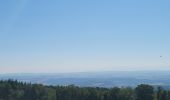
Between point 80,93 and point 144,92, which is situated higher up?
point 144,92

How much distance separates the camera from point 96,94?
66938 mm

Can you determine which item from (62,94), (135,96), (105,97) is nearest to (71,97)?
(62,94)

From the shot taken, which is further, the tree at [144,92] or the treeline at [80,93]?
the treeline at [80,93]

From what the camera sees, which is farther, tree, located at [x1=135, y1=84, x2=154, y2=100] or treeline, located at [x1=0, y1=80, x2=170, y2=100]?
treeline, located at [x1=0, y1=80, x2=170, y2=100]

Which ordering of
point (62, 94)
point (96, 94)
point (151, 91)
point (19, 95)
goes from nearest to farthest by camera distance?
point (151, 91) → point (96, 94) → point (62, 94) → point (19, 95)

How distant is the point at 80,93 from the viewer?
6875cm

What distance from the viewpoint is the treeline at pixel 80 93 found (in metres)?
63.2

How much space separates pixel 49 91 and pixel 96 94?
11.3 metres

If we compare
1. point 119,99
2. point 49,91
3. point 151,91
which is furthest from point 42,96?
point 151,91

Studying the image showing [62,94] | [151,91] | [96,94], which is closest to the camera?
[151,91]

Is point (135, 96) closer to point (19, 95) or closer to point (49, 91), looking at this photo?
point (49, 91)

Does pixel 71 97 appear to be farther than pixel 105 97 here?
Yes

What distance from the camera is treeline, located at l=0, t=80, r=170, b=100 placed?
63156mm

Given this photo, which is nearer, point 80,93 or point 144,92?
point 144,92
